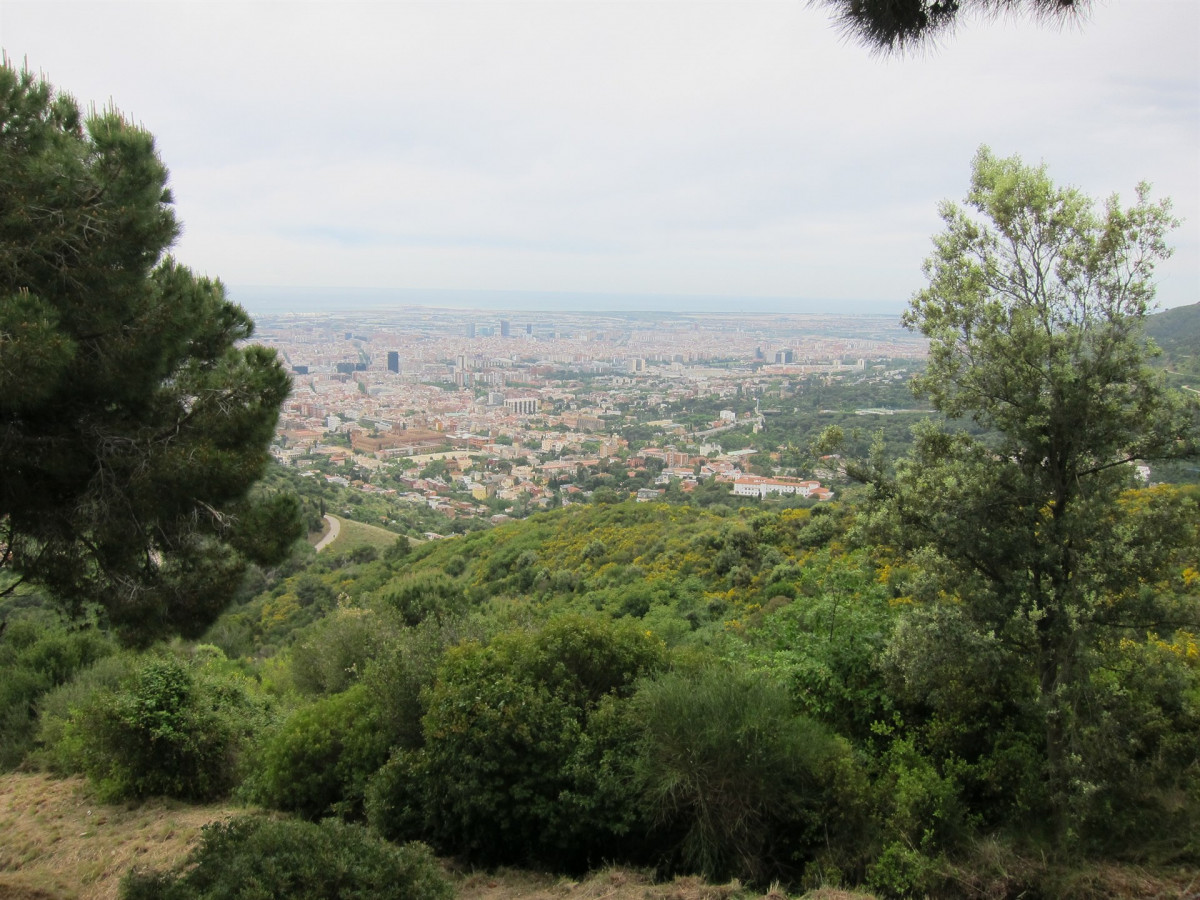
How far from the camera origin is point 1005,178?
487 centimetres

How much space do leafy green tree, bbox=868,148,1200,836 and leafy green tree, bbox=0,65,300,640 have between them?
4.51 meters

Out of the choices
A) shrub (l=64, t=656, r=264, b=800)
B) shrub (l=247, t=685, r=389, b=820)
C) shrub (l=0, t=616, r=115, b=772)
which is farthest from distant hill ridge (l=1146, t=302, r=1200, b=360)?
shrub (l=0, t=616, r=115, b=772)

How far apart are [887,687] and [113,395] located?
6.07m

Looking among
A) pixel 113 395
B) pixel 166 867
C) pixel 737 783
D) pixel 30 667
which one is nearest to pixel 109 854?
pixel 166 867

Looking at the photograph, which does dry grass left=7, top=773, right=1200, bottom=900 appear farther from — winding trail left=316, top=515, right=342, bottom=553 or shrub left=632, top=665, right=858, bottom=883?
winding trail left=316, top=515, right=342, bottom=553

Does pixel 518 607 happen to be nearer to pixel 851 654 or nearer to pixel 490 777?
pixel 490 777

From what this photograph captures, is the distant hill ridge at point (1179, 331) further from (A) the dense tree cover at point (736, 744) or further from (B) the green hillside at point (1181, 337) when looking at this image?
(A) the dense tree cover at point (736, 744)

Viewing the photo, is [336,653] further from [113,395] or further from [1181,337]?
[1181,337]

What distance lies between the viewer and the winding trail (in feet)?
101

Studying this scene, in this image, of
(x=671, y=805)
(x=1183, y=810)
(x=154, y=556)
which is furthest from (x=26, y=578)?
(x=1183, y=810)

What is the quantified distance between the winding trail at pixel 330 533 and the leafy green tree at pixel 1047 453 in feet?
92.9

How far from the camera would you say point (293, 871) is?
4.21 meters

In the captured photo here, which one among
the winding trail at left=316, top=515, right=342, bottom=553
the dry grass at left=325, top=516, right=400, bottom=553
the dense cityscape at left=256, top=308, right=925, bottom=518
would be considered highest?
the dense cityscape at left=256, top=308, right=925, bottom=518

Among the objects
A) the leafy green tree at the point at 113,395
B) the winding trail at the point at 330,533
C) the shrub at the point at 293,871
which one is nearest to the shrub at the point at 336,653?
the shrub at the point at 293,871
